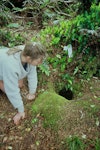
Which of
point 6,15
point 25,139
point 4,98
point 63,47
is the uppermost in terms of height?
point 6,15

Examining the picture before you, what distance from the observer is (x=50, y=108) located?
3990mm

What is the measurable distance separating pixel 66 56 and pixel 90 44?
0.54 metres

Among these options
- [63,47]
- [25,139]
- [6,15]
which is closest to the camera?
[25,139]

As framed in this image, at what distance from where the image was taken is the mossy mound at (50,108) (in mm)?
3869

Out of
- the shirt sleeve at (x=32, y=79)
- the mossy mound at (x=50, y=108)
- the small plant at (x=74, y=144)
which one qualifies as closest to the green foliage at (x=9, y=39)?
the shirt sleeve at (x=32, y=79)

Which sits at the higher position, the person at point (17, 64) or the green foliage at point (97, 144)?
the person at point (17, 64)

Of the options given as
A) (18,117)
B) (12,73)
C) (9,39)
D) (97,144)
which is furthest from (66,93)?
(9,39)

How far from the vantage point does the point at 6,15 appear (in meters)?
5.41

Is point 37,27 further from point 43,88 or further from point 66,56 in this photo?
point 43,88

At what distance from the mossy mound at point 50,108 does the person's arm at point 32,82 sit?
0.45 ft

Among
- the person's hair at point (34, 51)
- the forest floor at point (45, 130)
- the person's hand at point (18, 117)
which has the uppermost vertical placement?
the person's hair at point (34, 51)

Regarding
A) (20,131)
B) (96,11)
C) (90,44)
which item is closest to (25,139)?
(20,131)

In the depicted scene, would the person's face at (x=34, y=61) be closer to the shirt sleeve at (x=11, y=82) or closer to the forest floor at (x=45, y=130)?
the shirt sleeve at (x=11, y=82)

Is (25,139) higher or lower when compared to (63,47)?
lower
